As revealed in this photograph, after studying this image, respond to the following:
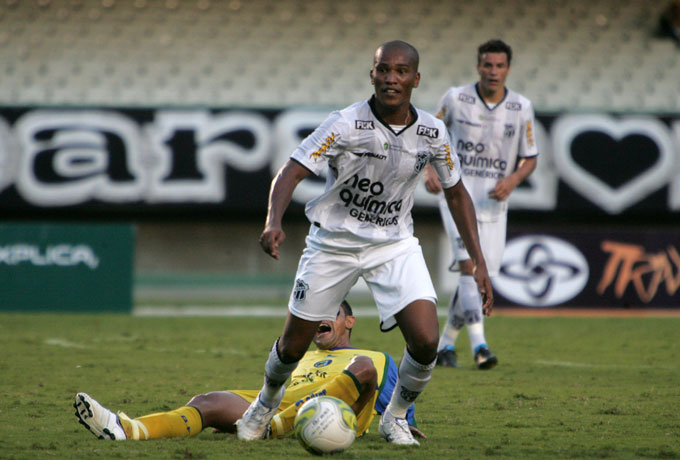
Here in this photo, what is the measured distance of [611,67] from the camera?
17.2m

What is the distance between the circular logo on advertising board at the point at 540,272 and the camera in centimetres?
1308

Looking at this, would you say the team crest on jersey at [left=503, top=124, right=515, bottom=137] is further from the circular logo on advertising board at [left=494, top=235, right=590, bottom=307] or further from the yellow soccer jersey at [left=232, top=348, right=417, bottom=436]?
the circular logo on advertising board at [left=494, top=235, right=590, bottom=307]

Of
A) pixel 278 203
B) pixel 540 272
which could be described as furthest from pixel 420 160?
pixel 540 272

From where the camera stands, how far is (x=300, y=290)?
15.3 feet

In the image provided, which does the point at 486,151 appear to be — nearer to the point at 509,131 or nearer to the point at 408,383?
the point at 509,131

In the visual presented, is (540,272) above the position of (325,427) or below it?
below

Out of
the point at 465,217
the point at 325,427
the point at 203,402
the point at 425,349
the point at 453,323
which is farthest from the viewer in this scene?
the point at 453,323

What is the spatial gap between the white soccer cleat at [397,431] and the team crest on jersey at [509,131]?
3728mm

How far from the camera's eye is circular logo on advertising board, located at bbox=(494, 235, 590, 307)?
42.9 ft

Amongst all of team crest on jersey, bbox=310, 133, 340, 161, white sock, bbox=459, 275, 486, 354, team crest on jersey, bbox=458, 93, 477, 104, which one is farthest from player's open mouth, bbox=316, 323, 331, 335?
team crest on jersey, bbox=458, 93, 477, 104

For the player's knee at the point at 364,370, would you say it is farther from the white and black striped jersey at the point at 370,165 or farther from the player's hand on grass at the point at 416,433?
the white and black striped jersey at the point at 370,165

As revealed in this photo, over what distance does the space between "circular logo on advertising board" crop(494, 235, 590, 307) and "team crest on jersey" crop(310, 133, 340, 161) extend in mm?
8803

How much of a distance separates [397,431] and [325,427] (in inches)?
24.2

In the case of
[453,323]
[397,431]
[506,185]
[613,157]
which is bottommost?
[453,323]
